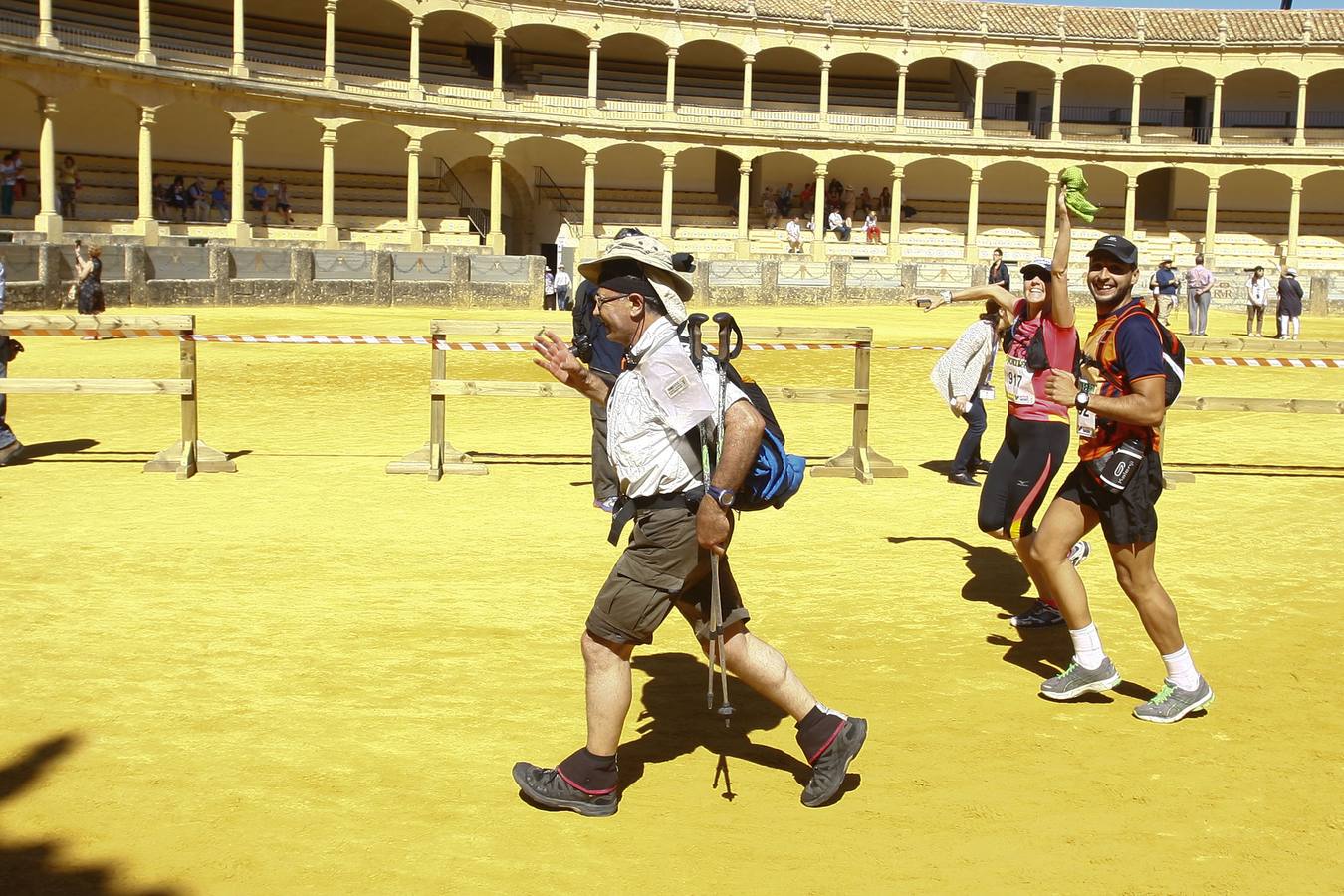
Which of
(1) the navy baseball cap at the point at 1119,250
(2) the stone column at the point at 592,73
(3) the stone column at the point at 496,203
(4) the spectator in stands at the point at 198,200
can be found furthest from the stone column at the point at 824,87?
(1) the navy baseball cap at the point at 1119,250

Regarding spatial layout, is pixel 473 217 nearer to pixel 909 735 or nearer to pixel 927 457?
pixel 927 457

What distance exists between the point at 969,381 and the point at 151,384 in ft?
19.9

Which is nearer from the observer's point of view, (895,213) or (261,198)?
(261,198)

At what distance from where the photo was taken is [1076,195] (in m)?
5.48

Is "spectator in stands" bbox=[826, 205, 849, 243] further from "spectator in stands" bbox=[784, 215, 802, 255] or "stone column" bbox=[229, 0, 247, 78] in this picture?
"stone column" bbox=[229, 0, 247, 78]

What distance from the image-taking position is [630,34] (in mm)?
45344

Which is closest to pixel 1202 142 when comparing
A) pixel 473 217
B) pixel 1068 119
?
pixel 1068 119

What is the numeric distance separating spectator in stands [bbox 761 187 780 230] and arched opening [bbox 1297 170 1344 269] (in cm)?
1790

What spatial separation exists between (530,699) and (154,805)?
58.8 inches

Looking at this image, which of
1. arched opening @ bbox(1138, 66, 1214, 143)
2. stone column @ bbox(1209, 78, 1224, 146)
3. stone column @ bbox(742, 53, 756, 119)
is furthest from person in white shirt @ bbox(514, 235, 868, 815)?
arched opening @ bbox(1138, 66, 1214, 143)

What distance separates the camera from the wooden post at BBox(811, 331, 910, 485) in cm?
1042

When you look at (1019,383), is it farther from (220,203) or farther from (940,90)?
(940,90)

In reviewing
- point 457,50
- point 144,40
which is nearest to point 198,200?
point 144,40

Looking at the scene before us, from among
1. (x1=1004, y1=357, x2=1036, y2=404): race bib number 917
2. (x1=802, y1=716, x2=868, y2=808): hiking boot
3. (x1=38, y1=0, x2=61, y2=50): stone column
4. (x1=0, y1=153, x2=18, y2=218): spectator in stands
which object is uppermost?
(x1=38, y1=0, x2=61, y2=50): stone column
